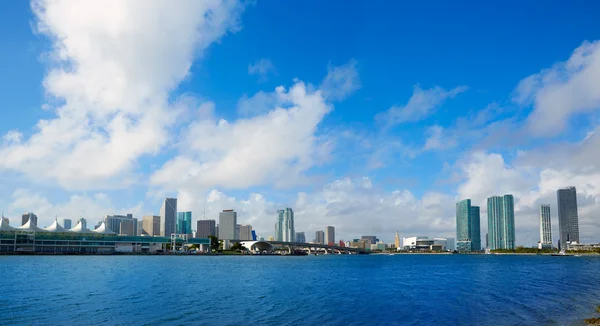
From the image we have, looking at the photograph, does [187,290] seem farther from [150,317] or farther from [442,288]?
[442,288]

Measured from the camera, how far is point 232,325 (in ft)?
129

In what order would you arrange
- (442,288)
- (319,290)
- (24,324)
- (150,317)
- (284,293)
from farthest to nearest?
1. (442,288)
2. (319,290)
3. (284,293)
4. (150,317)
5. (24,324)

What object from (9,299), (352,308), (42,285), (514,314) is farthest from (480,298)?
(42,285)

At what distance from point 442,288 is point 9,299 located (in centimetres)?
6450

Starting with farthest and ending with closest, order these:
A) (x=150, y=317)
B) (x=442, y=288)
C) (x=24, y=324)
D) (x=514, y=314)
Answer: (x=442, y=288) → (x=514, y=314) → (x=150, y=317) → (x=24, y=324)

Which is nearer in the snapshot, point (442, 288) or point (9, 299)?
point (9, 299)

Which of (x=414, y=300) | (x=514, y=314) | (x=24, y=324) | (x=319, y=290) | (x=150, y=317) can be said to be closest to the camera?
(x=24, y=324)

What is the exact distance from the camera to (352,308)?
170ft

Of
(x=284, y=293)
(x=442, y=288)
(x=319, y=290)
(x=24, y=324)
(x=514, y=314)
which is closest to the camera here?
(x=24, y=324)

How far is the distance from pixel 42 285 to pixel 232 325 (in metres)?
43.9

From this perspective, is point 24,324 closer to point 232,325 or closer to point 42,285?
point 232,325

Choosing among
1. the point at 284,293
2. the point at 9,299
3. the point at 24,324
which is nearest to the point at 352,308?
the point at 284,293

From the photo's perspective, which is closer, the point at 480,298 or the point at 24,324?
the point at 24,324

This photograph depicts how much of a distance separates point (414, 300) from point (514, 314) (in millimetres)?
14552
